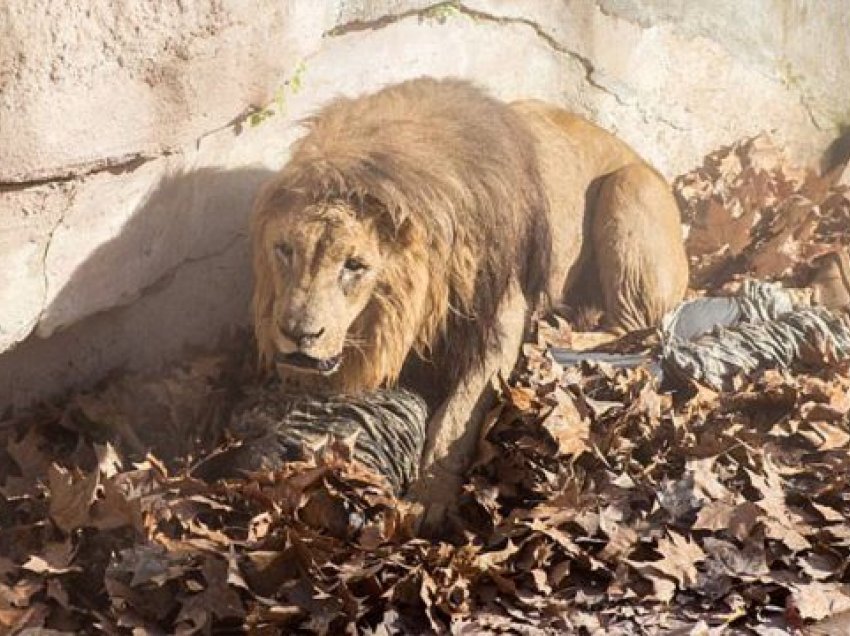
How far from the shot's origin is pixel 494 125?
18.5 ft

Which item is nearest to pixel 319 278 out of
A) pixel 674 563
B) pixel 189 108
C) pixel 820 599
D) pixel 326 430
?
pixel 326 430

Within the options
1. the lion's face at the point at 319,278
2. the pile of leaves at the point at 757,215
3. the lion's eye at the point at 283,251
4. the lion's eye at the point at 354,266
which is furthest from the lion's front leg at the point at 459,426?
the pile of leaves at the point at 757,215

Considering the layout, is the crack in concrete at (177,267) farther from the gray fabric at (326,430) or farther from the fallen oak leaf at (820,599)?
the fallen oak leaf at (820,599)

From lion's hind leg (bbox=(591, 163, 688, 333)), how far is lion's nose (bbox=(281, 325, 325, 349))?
1.72 m

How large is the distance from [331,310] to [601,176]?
69.5 inches

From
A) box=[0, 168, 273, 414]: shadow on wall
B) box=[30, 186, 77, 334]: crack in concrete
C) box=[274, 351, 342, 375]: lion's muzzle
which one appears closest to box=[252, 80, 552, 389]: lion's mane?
box=[274, 351, 342, 375]: lion's muzzle

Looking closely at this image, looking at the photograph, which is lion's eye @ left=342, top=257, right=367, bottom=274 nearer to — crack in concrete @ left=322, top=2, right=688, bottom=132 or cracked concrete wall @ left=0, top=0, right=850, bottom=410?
cracked concrete wall @ left=0, top=0, right=850, bottom=410

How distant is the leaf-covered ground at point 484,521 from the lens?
4.55m

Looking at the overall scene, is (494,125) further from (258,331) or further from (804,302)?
(804,302)

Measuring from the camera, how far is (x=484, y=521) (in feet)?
17.0

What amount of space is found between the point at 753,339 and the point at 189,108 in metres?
2.39

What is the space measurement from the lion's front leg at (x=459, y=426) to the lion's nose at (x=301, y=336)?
713 millimetres

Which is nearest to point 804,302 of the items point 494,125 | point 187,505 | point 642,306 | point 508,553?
point 642,306

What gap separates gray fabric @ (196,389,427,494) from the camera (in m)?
5.10
